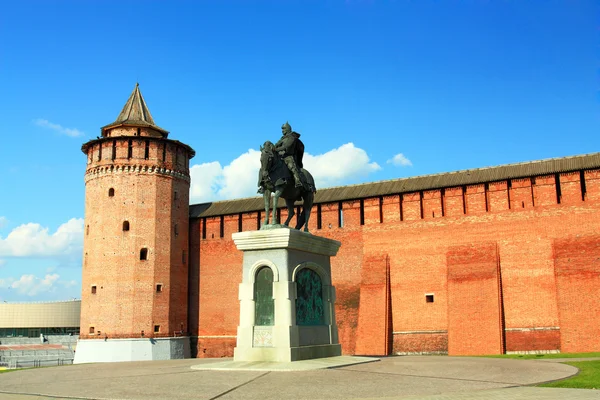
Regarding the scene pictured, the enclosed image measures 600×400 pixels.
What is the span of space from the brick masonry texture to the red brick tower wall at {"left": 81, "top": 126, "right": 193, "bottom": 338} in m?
0.06

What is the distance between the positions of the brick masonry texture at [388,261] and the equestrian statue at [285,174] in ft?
42.6

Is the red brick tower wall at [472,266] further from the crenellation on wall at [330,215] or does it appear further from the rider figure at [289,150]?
the rider figure at [289,150]

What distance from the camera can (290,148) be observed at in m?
13.1

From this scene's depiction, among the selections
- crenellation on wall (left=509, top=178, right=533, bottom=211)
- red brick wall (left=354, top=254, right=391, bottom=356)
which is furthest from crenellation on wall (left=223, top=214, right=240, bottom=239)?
Result: crenellation on wall (left=509, top=178, right=533, bottom=211)

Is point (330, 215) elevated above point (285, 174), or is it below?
above

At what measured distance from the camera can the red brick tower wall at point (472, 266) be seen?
22234mm

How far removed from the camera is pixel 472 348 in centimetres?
2292

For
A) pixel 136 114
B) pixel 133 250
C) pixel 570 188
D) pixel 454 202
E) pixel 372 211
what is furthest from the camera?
pixel 136 114

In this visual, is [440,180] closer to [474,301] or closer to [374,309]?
[474,301]

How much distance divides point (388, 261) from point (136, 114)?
52.6ft

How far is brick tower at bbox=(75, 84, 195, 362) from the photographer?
27953 mm

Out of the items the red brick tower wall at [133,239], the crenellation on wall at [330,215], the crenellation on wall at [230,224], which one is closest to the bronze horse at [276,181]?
the crenellation on wall at [330,215]

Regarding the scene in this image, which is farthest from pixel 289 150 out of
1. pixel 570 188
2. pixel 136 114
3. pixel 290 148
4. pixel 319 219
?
pixel 136 114

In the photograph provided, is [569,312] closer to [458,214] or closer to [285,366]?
[458,214]
